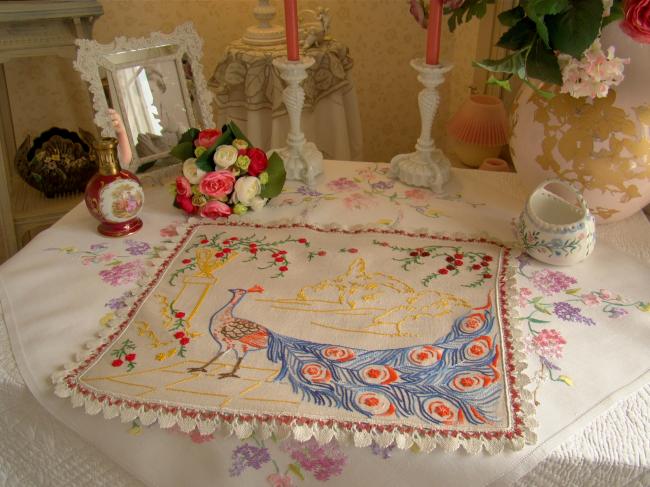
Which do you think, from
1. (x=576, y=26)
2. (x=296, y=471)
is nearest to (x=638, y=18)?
(x=576, y=26)

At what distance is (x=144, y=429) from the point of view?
641 mm

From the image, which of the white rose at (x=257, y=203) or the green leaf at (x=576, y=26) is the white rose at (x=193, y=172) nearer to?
the white rose at (x=257, y=203)

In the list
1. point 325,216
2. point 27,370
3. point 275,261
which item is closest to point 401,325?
point 275,261

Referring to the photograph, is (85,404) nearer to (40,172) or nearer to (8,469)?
(8,469)

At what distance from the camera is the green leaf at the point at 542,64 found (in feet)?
2.78

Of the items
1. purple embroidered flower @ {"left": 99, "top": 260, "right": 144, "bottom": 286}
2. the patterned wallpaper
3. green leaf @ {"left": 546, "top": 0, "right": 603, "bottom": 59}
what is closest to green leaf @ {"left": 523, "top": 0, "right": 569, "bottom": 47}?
green leaf @ {"left": 546, "top": 0, "right": 603, "bottom": 59}

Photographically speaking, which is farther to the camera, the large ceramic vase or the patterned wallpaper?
the patterned wallpaper

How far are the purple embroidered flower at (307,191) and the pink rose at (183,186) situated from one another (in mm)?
218

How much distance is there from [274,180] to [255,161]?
0.06 meters

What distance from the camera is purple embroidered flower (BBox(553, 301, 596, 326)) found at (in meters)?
0.77

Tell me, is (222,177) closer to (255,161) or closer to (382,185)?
(255,161)

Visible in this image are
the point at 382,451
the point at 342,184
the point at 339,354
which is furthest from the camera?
the point at 342,184

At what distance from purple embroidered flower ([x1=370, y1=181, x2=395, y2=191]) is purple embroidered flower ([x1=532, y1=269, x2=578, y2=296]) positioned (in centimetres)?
38

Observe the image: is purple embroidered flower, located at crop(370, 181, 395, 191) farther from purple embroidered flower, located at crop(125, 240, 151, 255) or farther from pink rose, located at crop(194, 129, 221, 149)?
purple embroidered flower, located at crop(125, 240, 151, 255)
